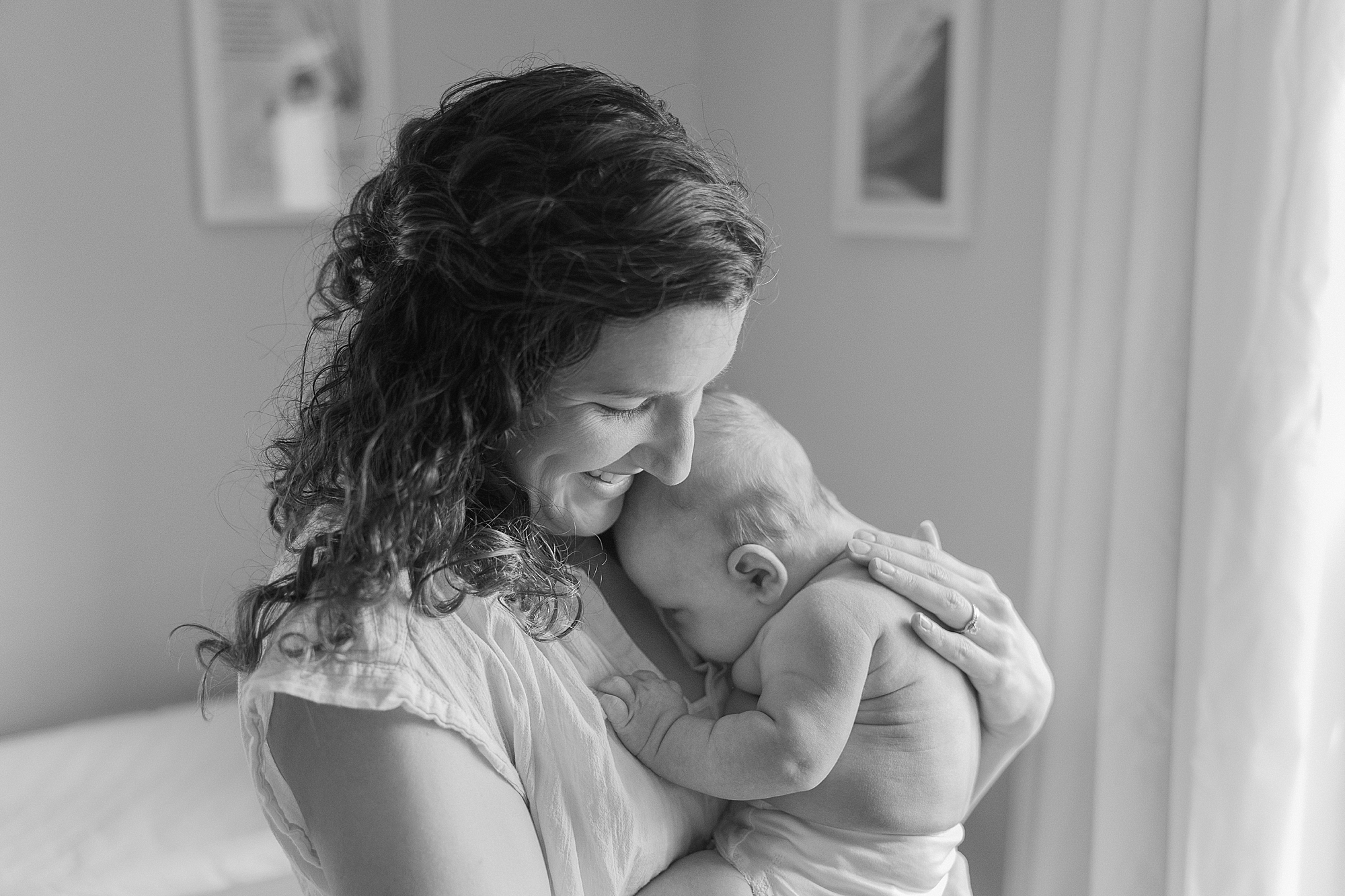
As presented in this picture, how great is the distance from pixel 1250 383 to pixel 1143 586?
39 cm

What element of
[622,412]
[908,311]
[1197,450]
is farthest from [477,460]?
[908,311]

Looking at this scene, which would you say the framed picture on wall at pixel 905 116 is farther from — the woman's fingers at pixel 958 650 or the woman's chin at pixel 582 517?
the woman's chin at pixel 582 517

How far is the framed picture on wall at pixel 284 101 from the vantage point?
270 cm

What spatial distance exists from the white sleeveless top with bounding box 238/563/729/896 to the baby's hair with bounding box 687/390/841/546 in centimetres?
19

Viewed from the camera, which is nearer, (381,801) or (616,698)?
(381,801)

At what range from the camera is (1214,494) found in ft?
5.58

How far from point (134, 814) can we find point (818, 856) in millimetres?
1604

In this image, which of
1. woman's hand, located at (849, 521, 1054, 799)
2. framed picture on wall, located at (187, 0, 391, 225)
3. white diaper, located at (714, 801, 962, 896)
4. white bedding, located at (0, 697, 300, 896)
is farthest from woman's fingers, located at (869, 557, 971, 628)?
framed picture on wall, located at (187, 0, 391, 225)

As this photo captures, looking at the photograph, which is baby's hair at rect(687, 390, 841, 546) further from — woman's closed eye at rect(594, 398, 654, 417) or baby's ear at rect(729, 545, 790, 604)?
woman's closed eye at rect(594, 398, 654, 417)

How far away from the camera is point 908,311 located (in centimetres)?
262

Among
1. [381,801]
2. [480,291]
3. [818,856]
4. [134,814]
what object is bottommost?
[134,814]

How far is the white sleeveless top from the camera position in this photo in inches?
35.7

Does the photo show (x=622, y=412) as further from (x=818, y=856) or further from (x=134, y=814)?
(x=134, y=814)

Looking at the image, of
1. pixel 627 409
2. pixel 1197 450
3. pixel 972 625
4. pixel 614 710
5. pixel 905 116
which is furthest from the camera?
pixel 905 116
